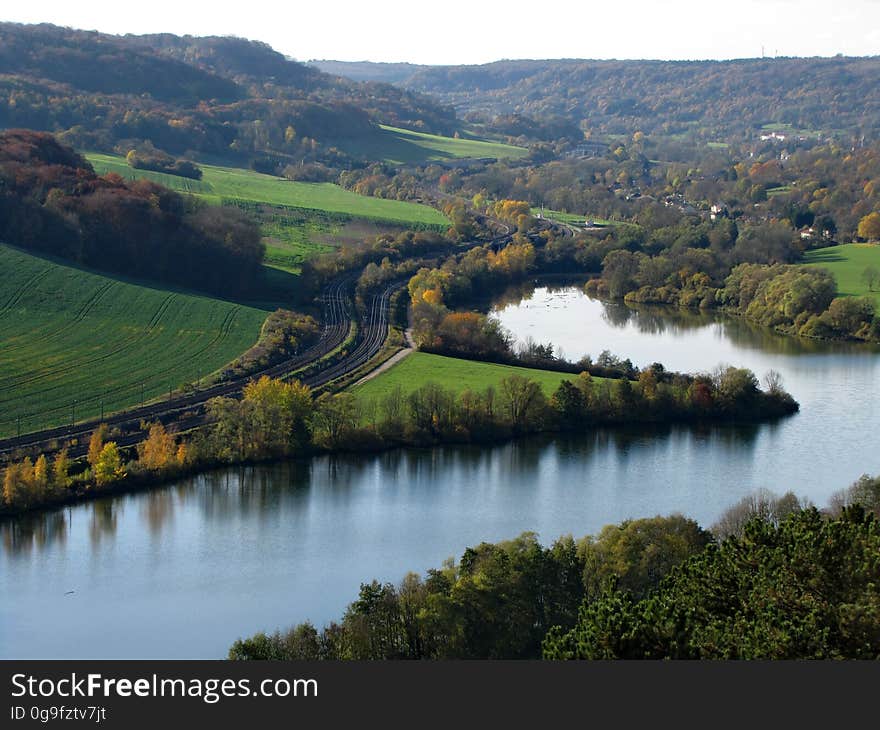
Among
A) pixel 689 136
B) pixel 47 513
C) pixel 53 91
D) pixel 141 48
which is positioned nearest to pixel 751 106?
pixel 689 136

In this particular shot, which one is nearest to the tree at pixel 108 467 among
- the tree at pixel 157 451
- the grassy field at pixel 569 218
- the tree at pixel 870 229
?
the tree at pixel 157 451

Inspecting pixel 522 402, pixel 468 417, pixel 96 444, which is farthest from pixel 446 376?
pixel 96 444

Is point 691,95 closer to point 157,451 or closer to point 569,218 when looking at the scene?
point 569,218

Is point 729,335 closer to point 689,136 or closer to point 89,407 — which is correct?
point 89,407

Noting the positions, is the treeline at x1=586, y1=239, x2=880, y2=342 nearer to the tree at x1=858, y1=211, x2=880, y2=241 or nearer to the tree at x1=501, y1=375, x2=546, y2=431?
the tree at x1=858, y1=211, x2=880, y2=241

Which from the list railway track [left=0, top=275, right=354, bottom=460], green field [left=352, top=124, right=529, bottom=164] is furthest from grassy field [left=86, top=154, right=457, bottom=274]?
green field [left=352, top=124, right=529, bottom=164]

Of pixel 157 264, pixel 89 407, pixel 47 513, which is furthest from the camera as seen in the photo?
pixel 157 264

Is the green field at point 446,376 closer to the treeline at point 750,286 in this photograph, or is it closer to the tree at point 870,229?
the treeline at point 750,286
